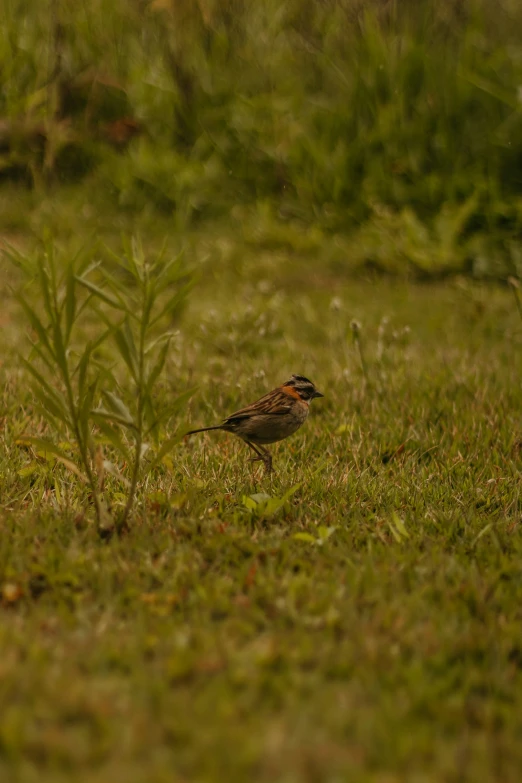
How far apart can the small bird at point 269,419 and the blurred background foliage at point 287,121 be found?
4300mm

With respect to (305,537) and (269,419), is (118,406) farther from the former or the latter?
(269,419)

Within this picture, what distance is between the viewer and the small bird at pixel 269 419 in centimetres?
452

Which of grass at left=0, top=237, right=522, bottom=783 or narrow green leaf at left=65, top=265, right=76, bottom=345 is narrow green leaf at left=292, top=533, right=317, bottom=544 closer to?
grass at left=0, top=237, right=522, bottom=783

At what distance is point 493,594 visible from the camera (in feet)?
11.0

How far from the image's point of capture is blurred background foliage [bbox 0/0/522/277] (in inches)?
357

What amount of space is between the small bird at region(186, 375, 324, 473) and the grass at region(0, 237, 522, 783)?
15 cm

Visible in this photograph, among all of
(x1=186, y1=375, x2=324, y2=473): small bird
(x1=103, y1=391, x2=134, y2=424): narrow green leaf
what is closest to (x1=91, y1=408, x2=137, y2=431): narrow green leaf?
(x1=103, y1=391, x2=134, y2=424): narrow green leaf

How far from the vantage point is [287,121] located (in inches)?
392

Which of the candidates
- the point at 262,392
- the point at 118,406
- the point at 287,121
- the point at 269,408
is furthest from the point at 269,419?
the point at 287,121

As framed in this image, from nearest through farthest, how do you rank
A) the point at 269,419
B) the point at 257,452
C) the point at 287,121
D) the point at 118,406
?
the point at 118,406
the point at 269,419
the point at 257,452
the point at 287,121

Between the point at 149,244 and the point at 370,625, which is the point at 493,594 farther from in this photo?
the point at 149,244

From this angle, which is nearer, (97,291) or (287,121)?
(97,291)

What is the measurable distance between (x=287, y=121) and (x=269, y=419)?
6.17 meters

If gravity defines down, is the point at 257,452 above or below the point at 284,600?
below
